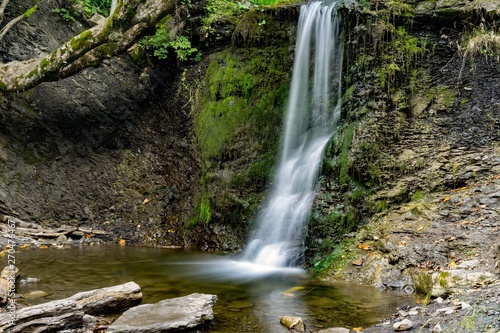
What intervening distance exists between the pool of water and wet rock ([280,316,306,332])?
7cm

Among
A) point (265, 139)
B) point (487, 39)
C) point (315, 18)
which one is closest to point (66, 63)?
point (265, 139)

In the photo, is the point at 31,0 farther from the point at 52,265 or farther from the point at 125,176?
the point at 52,265

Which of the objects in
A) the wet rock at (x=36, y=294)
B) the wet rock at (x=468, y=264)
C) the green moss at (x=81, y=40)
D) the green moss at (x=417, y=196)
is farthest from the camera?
the green moss at (x=81, y=40)

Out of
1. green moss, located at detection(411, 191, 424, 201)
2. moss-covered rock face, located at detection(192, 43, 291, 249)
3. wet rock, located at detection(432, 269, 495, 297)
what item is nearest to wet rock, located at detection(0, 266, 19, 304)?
moss-covered rock face, located at detection(192, 43, 291, 249)

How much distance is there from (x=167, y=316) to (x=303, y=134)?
16.5ft

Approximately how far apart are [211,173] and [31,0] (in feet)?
18.8

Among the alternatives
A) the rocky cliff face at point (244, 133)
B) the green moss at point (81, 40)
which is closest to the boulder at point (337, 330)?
the rocky cliff face at point (244, 133)

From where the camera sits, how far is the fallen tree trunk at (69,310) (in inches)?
152

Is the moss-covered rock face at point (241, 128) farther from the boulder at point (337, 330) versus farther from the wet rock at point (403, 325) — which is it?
the wet rock at point (403, 325)

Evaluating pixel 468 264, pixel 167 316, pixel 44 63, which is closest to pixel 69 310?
pixel 167 316

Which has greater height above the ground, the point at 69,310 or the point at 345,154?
the point at 345,154

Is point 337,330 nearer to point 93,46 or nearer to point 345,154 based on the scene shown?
point 345,154

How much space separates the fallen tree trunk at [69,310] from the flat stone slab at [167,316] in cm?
29

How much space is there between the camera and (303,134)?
8414 mm
